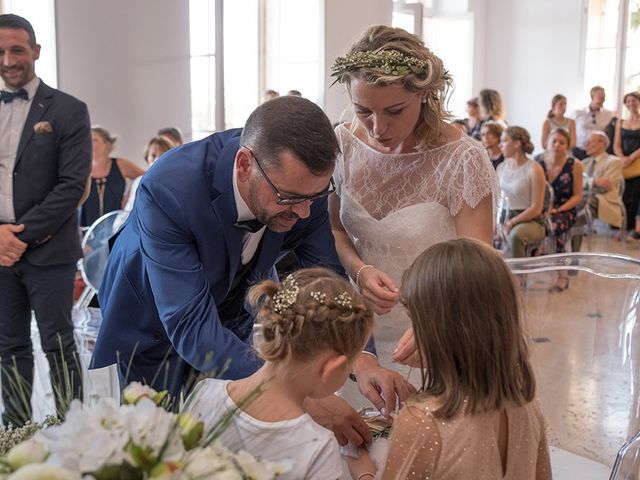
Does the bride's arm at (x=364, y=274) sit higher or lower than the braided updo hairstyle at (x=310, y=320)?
lower

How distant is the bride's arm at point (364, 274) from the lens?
7.16ft

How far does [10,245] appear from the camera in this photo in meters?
3.55

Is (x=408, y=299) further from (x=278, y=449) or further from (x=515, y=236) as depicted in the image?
(x=515, y=236)

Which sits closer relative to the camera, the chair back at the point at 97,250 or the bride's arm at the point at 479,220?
the bride's arm at the point at 479,220

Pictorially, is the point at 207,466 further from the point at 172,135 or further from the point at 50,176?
the point at 172,135

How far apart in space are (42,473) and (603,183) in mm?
9411

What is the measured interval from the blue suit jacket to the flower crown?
0.39 m

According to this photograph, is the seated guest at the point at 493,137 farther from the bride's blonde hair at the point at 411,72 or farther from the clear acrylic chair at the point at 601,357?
the bride's blonde hair at the point at 411,72

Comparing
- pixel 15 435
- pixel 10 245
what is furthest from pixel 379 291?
pixel 10 245

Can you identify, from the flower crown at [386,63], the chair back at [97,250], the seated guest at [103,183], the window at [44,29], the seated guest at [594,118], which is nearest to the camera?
the flower crown at [386,63]

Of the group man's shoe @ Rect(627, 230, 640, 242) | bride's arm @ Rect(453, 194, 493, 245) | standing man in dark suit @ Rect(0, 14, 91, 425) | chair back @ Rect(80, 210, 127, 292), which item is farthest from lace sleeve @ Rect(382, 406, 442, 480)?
man's shoe @ Rect(627, 230, 640, 242)

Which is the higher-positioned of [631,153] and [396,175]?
[396,175]

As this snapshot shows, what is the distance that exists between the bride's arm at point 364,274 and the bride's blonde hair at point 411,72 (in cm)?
44

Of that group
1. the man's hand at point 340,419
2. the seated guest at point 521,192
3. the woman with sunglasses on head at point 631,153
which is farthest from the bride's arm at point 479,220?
the woman with sunglasses on head at point 631,153
